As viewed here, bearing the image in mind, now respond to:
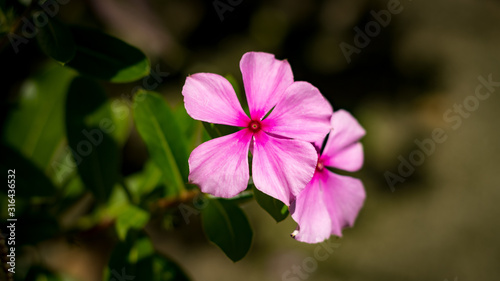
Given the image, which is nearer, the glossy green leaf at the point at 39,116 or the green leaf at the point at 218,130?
the green leaf at the point at 218,130

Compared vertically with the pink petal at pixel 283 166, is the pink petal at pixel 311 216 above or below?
below

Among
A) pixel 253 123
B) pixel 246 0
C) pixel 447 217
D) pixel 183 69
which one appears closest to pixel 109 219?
pixel 253 123

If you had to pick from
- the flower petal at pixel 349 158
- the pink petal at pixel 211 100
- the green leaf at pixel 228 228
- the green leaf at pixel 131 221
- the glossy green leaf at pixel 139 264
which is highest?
the pink petal at pixel 211 100

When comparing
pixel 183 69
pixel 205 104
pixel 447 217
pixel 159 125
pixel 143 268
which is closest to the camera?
pixel 205 104

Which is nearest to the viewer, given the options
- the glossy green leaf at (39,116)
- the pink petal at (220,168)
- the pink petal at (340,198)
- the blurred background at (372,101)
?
the pink petal at (220,168)

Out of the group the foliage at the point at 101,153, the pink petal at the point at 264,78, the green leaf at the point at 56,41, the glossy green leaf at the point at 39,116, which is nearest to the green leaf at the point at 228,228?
the foliage at the point at 101,153

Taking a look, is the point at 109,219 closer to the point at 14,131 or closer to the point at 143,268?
the point at 143,268

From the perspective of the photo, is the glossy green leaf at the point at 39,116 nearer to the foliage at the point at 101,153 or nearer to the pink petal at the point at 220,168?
the foliage at the point at 101,153

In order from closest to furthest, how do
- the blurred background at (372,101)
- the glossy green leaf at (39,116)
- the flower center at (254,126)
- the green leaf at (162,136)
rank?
the flower center at (254,126)
the green leaf at (162,136)
the glossy green leaf at (39,116)
the blurred background at (372,101)
